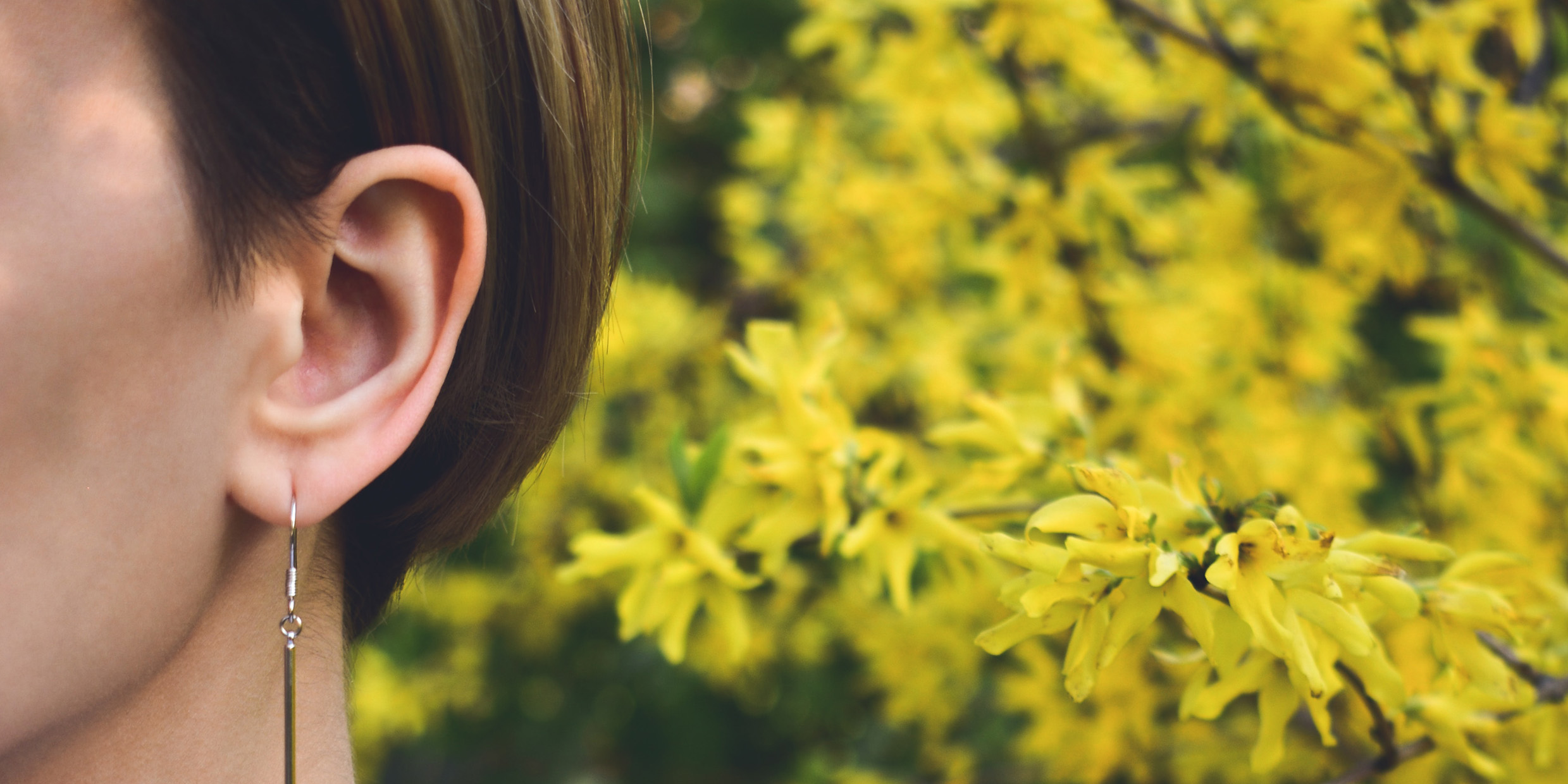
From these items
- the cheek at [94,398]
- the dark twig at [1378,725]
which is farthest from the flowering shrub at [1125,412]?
the cheek at [94,398]

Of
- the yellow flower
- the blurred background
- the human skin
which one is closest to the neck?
the human skin

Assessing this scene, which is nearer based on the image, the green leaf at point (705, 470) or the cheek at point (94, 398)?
the cheek at point (94, 398)

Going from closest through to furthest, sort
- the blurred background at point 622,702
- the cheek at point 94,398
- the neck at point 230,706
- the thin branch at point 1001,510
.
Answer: the cheek at point 94,398 < the neck at point 230,706 < the thin branch at point 1001,510 < the blurred background at point 622,702

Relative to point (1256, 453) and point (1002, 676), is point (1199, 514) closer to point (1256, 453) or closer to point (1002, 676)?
point (1256, 453)

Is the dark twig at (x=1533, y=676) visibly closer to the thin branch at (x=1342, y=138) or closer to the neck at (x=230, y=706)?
the thin branch at (x=1342, y=138)

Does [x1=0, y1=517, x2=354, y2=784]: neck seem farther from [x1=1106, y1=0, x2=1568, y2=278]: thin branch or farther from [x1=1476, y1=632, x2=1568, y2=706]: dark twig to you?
[x1=1106, y1=0, x2=1568, y2=278]: thin branch

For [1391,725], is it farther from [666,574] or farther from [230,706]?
[230,706]

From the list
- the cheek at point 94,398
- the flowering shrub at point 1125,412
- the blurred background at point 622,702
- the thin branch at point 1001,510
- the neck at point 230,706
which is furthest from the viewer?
the blurred background at point 622,702

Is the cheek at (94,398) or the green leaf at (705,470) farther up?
the cheek at (94,398)

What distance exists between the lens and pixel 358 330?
0.77 metres

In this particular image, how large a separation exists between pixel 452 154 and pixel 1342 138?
1195mm

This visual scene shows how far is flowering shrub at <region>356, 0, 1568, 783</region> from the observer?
89 centimetres

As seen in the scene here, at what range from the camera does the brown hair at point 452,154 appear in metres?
0.69

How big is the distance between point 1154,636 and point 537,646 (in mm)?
1521
